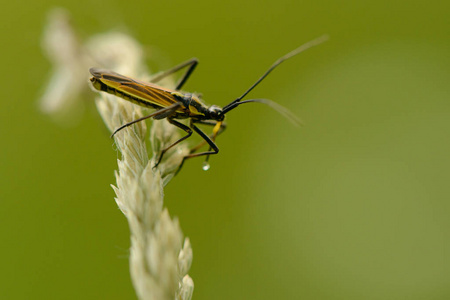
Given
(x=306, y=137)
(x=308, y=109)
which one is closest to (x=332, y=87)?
(x=308, y=109)

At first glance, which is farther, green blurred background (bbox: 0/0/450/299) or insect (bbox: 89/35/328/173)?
green blurred background (bbox: 0/0/450/299)

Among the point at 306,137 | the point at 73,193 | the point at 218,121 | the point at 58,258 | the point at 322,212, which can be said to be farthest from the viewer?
the point at 306,137

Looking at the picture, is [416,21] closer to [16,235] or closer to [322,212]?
[322,212]

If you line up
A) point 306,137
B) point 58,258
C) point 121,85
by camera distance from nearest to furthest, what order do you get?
1. point 121,85
2. point 58,258
3. point 306,137

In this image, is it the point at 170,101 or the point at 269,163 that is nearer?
the point at 170,101

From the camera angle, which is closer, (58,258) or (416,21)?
(58,258)

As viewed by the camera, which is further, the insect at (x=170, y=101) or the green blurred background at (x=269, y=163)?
the green blurred background at (x=269, y=163)

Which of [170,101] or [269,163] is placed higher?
[269,163]

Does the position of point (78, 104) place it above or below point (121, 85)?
above
